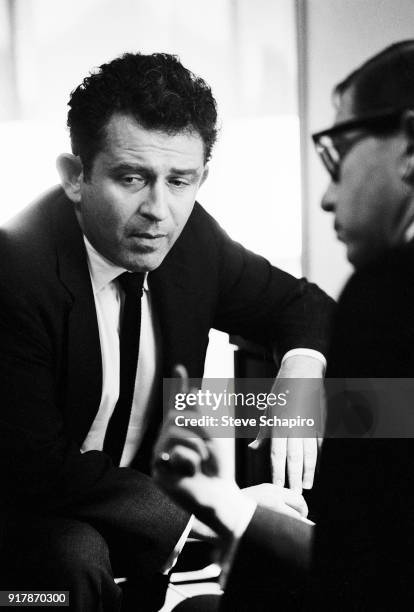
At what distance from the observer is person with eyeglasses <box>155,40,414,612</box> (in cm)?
49

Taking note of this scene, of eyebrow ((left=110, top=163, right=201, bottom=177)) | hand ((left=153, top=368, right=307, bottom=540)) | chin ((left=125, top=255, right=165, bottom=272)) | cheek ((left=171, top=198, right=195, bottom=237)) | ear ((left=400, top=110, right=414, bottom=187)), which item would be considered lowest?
hand ((left=153, top=368, right=307, bottom=540))

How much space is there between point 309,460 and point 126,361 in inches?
12.1

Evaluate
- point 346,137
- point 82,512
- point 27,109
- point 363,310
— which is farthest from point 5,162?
point 363,310

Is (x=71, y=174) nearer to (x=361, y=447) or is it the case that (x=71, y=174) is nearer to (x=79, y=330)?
(x=79, y=330)

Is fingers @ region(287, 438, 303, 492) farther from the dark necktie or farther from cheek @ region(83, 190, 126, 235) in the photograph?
cheek @ region(83, 190, 126, 235)

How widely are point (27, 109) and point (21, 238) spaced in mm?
311

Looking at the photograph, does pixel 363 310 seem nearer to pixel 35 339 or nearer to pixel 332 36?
pixel 35 339

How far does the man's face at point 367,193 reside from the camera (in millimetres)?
542

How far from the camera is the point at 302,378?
1.01m

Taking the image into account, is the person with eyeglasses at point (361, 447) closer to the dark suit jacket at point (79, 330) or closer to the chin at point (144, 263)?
the dark suit jacket at point (79, 330)

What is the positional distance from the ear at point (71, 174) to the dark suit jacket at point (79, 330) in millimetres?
15

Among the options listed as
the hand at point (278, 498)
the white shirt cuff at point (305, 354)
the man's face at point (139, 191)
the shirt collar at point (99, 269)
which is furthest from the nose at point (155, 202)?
the hand at point (278, 498)

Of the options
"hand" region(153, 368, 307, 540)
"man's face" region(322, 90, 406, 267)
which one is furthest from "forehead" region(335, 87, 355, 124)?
"hand" region(153, 368, 307, 540)

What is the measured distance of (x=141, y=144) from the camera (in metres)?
0.93
